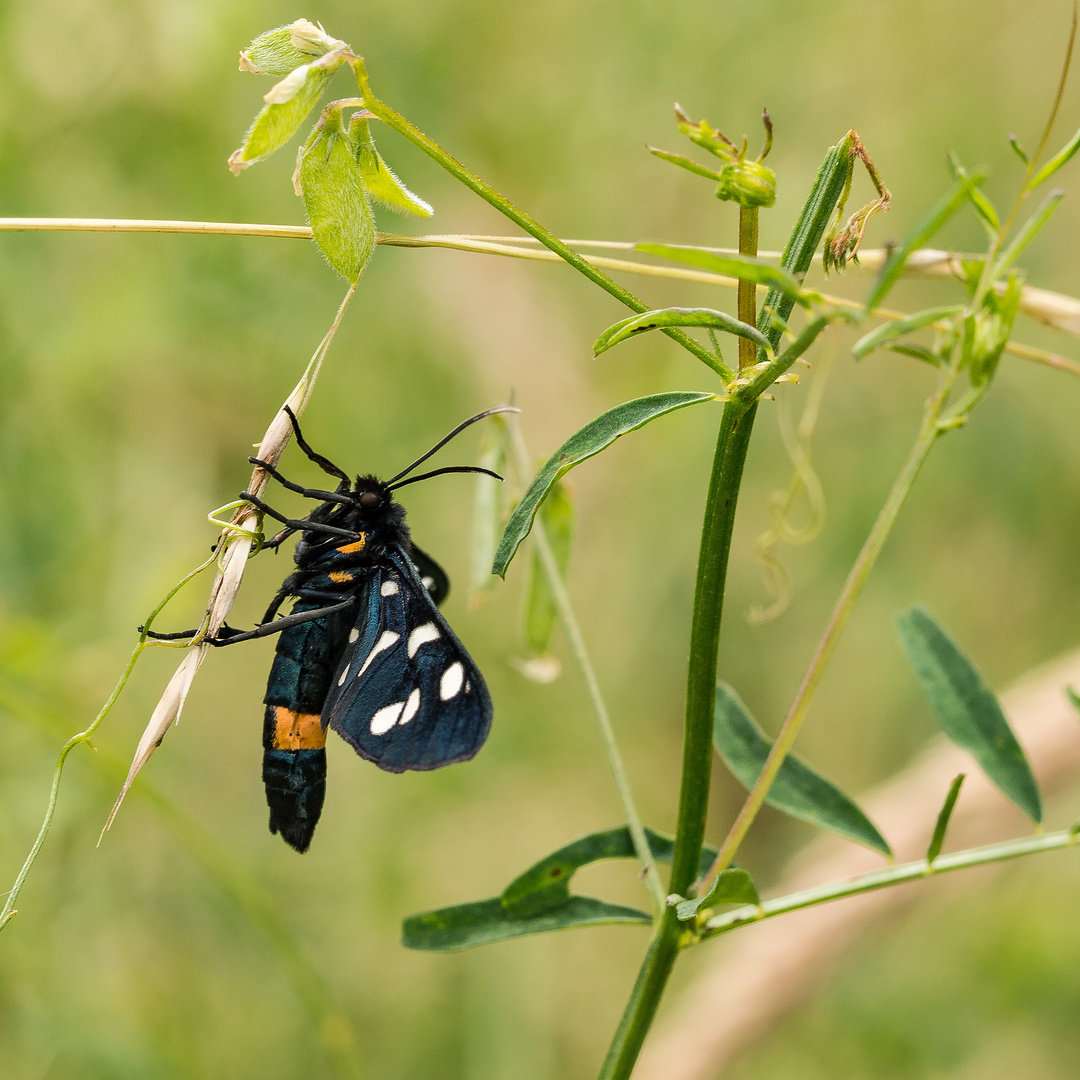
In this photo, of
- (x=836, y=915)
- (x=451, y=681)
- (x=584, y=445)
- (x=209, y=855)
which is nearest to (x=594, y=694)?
(x=451, y=681)

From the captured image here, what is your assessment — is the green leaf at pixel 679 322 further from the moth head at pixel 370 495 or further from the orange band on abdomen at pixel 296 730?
the orange band on abdomen at pixel 296 730

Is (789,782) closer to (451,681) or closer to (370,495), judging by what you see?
(451,681)

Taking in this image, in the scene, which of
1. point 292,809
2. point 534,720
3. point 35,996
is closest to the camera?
point 292,809

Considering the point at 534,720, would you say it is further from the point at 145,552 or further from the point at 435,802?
the point at 145,552

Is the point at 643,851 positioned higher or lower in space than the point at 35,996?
higher

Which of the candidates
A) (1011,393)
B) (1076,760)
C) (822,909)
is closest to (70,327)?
(822,909)

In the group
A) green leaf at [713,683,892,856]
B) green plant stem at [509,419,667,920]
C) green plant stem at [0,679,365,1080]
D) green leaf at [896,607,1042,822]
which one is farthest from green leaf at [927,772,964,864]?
green plant stem at [0,679,365,1080]

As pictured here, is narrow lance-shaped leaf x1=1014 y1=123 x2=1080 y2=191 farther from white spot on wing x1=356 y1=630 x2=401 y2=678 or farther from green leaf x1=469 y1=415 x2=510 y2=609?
white spot on wing x1=356 y1=630 x2=401 y2=678
